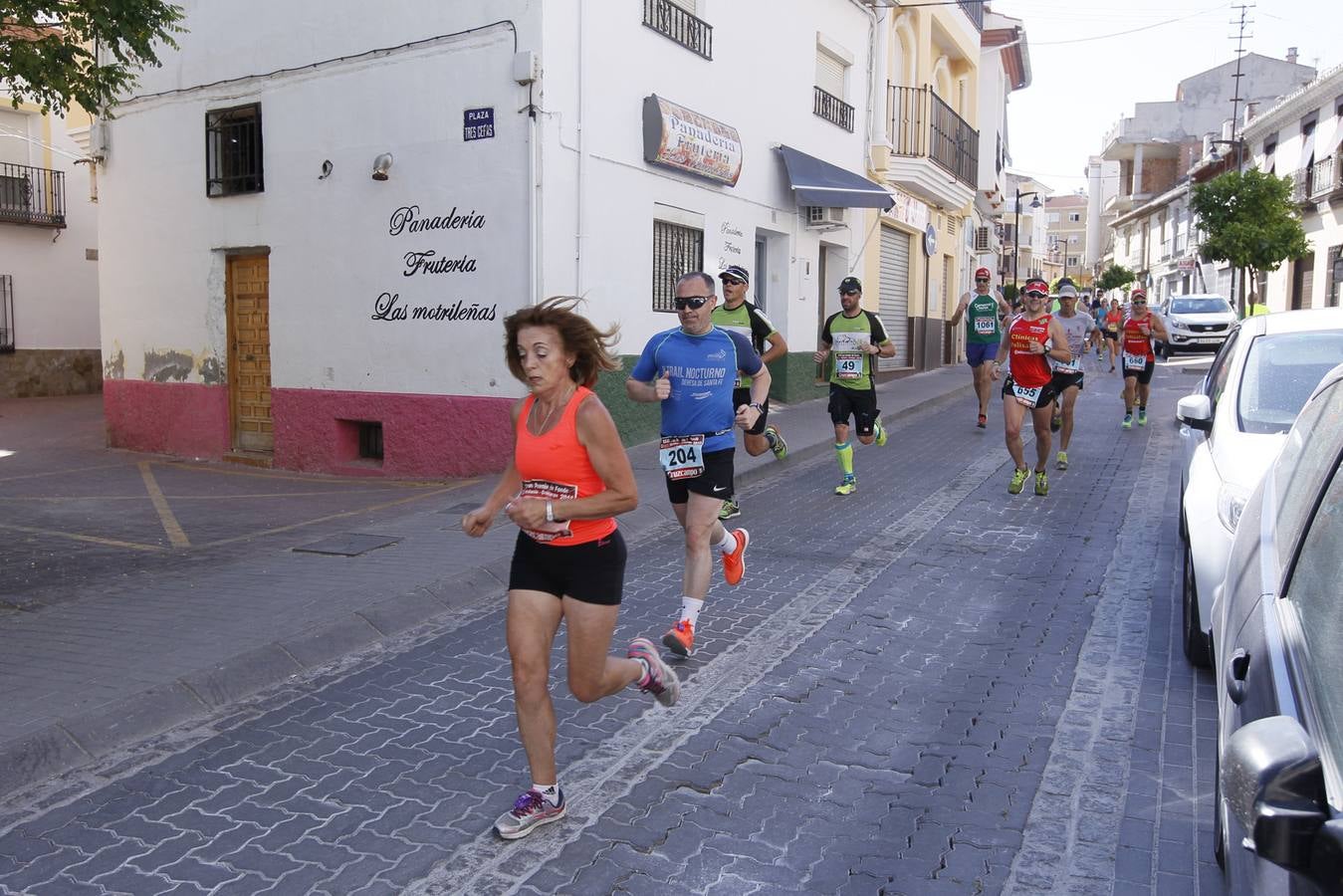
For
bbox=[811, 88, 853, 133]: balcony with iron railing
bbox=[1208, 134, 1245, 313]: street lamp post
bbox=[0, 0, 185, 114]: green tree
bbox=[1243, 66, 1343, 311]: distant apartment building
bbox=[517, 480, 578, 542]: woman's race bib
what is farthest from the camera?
bbox=[1208, 134, 1245, 313]: street lamp post

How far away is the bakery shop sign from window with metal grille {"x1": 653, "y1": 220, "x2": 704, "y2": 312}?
0.72 meters

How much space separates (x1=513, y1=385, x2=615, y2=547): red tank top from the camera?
3600mm

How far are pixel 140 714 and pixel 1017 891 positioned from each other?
3504 millimetres

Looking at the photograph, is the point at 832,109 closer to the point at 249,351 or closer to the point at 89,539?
the point at 249,351

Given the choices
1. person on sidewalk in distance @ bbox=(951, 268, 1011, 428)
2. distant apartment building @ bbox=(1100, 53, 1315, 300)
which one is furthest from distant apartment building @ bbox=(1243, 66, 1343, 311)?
→ person on sidewalk in distance @ bbox=(951, 268, 1011, 428)

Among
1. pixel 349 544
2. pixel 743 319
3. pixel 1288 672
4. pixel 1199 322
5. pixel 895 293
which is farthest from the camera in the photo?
pixel 1199 322

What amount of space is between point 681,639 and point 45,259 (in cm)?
2238

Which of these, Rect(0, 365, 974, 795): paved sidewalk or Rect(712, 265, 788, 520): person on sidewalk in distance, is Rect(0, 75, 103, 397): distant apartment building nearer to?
Rect(0, 365, 974, 795): paved sidewalk

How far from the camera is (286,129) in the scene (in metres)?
12.8

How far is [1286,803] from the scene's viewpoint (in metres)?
1.62

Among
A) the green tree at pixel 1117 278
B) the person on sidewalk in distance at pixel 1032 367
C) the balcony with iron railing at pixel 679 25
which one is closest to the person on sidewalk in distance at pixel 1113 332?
the balcony with iron railing at pixel 679 25

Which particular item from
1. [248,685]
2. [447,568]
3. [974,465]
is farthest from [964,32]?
[248,685]

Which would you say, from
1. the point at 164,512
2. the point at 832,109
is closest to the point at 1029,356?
the point at 164,512

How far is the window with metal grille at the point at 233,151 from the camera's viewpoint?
1330 cm
